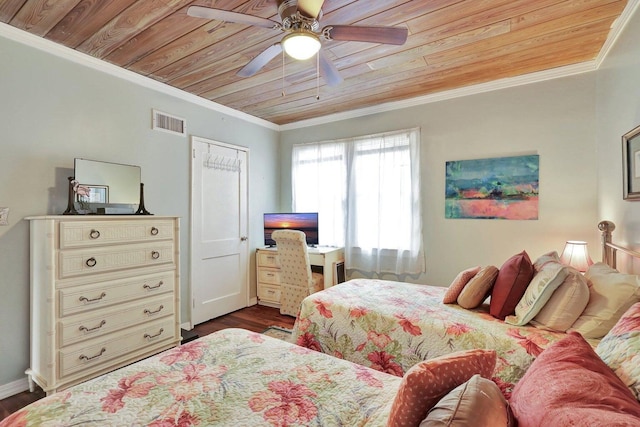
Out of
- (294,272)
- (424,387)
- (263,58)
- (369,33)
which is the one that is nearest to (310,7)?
(369,33)

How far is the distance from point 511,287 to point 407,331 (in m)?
0.70

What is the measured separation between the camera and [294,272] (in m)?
3.63

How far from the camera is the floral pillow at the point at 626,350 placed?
839mm

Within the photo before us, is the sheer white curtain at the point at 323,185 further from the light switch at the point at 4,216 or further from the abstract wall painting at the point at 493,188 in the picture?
the light switch at the point at 4,216

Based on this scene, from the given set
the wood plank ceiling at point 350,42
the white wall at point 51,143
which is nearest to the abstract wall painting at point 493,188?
the wood plank ceiling at point 350,42

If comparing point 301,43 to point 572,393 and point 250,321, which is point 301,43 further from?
point 250,321

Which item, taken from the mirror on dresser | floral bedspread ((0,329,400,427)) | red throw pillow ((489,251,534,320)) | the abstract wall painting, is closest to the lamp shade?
the abstract wall painting

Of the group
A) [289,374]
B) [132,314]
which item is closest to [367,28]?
[289,374]

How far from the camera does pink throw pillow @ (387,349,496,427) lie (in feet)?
2.82

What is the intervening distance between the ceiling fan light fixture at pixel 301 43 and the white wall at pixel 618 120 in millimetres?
1985

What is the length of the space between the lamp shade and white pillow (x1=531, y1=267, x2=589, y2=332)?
37.4 inches

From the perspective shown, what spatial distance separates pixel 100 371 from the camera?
2289mm

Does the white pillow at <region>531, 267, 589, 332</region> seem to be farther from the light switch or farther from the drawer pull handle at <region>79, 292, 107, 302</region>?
the light switch

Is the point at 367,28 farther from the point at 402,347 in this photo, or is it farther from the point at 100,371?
the point at 100,371
